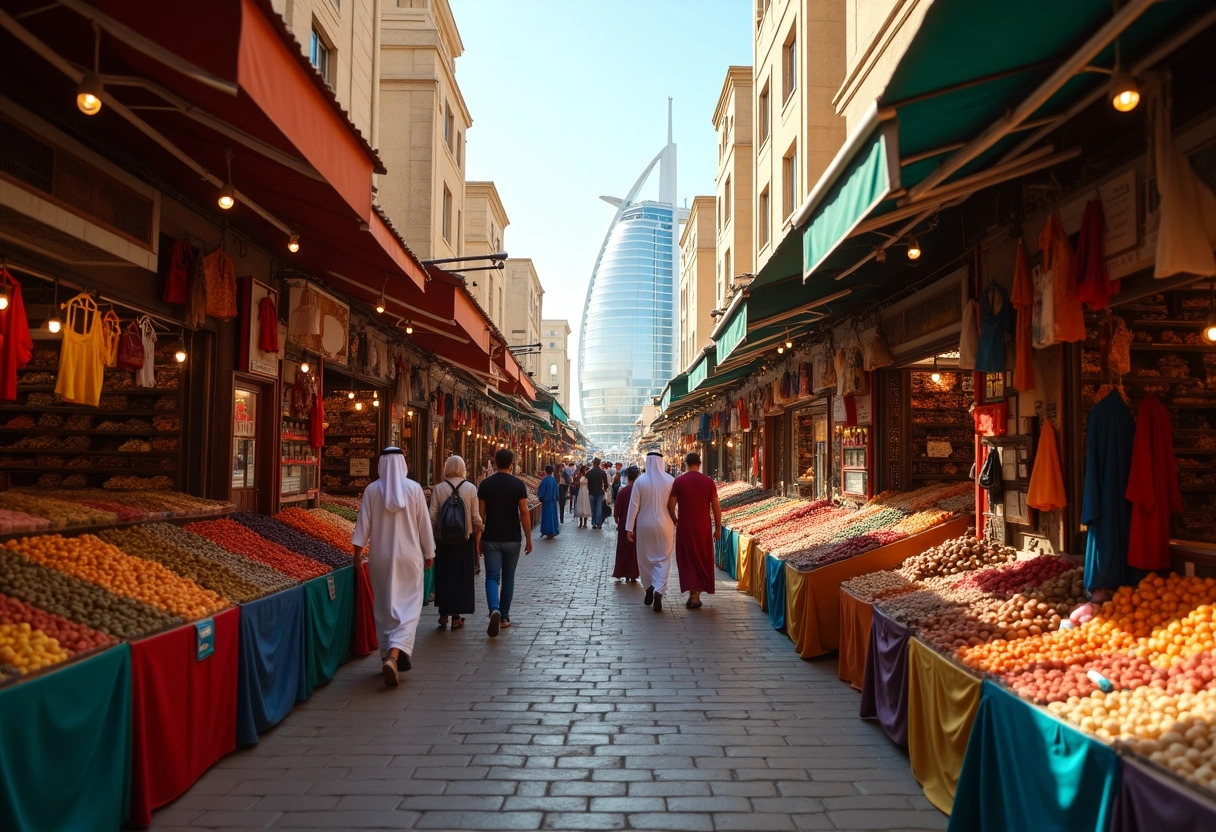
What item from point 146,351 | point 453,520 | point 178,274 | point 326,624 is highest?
point 178,274

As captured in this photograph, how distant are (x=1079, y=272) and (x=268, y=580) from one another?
6.38 metres

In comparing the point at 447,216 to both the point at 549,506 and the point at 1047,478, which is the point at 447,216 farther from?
the point at 1047,478

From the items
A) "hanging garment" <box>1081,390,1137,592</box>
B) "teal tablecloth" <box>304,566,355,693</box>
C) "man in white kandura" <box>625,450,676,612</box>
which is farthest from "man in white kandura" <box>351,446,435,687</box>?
"hanging garment" <box>1081,390,1137,592</box>

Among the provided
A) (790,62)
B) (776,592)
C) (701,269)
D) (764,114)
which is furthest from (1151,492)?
(701,269)

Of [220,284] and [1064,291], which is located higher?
[220,284]

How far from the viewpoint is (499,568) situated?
9.13 meters

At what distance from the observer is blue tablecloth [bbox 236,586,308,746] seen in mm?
5285

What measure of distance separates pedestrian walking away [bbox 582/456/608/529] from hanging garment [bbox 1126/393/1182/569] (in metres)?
17.6

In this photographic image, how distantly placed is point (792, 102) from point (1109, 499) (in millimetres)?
13703

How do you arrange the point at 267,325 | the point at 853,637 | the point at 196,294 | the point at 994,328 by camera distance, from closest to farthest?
the point at 994,328
the point at 853,637
the point at 196,294
the point at 267,325

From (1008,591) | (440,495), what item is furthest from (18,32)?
(1008,591)

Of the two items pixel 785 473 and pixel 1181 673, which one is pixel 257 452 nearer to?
pixel 1181 673

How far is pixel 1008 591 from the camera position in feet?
19.4

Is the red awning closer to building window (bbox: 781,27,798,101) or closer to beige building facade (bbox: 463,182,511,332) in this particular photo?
building window (bbox: 781,27,798,101)
